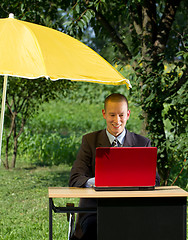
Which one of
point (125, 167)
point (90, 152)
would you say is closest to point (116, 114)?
point (90, 152)

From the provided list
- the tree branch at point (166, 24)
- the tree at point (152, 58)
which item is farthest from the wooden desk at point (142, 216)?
the tree branch at point (166, 24)

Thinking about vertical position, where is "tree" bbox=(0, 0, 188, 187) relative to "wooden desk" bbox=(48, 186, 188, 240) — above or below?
above

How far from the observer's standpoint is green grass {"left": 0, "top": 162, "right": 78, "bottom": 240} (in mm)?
5516

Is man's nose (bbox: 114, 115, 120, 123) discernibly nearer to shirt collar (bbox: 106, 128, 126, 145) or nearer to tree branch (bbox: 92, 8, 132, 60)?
shirt collar (bbox: 106, 128, 126, 145)

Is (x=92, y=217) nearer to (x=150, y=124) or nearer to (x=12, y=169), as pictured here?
(x=150, y=124)

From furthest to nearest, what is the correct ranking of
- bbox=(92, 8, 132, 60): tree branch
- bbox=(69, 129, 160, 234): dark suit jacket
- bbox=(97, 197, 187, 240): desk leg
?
bbox=(92, 8, 132, 60): tree branch < bbox=(69, 129, 160, 234): dark suit jacket < bbox=(97, 197, 187, 240): desk leg

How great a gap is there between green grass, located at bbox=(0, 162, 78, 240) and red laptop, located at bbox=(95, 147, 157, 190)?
218cm

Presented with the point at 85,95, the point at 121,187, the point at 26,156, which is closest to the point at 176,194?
the point at 121,187

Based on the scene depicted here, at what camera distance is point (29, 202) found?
273 inches

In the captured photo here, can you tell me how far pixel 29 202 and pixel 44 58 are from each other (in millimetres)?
3711

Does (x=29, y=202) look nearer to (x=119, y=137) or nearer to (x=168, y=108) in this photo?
(x=168, y=108)

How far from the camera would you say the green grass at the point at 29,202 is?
5.52m

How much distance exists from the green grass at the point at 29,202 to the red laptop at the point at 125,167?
2.18m

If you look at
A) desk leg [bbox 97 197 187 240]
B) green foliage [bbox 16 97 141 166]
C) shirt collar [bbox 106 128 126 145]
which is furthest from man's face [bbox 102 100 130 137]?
green foliage [bbox 16 97 141 166]
